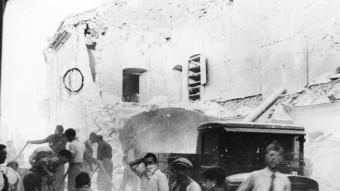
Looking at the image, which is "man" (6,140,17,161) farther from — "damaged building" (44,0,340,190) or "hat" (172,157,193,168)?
"hat" (172,157,193,168)

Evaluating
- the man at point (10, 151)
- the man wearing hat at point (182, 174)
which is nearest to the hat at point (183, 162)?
the man wearing hat at point (182, 174)

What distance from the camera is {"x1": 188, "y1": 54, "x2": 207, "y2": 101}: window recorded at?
611 centimetres

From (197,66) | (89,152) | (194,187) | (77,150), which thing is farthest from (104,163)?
(197,66)

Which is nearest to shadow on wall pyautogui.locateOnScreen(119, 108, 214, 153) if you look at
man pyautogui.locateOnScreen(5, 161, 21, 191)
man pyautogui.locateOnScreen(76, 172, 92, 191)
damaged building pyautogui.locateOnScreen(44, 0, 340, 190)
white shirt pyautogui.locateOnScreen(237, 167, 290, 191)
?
damaged building pyautogui.locateOnScreen(44, 0, 340, 190)

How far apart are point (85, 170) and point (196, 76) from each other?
1.82 m

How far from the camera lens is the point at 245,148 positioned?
536 centimetres

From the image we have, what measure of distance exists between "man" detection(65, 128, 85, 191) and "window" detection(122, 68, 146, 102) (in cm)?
79

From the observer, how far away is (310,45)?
5.30 metres

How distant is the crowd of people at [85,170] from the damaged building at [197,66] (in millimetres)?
180

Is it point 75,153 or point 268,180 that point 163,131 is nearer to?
point 75,153

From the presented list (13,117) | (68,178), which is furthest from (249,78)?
(13,117)

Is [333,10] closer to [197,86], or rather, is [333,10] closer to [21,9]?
[197,86]

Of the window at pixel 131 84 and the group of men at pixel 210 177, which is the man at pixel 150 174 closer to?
the group of men at pixel 210 177

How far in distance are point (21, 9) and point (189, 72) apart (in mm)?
2530
